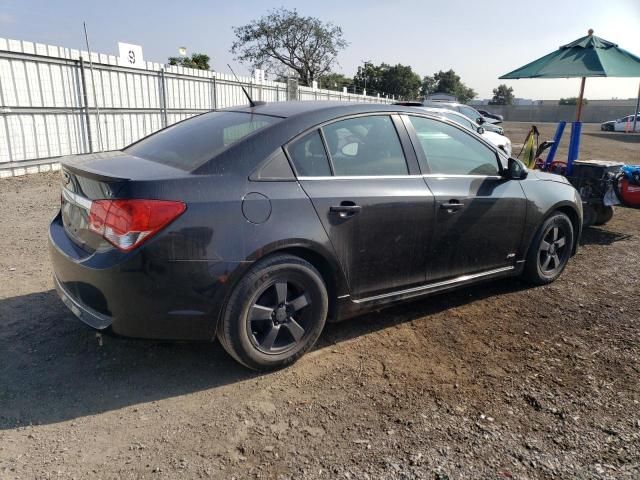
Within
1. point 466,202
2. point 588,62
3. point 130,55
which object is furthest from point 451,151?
point 130,55

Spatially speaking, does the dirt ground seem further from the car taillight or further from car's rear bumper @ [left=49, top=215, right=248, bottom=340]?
the car taillight

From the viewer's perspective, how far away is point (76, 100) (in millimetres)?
10555

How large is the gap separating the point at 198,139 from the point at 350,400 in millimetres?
1967

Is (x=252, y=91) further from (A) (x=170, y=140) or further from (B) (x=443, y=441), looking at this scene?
(B) (x=443, y=441)

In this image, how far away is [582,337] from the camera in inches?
148

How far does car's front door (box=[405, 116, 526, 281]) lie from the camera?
3744 millimetres

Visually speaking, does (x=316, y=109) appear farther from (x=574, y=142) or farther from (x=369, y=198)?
(x=574, y=142)

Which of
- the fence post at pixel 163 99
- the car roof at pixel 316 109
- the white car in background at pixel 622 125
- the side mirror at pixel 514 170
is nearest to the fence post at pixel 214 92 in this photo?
the fence post at pixel 163 99

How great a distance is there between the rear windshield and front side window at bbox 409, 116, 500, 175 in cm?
121

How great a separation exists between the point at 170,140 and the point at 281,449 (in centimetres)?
224

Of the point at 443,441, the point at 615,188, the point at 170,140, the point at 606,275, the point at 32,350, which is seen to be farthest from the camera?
the point at 615,188

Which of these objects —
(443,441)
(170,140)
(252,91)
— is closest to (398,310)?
(443,441)

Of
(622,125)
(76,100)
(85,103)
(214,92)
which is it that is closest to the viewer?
(76,100)

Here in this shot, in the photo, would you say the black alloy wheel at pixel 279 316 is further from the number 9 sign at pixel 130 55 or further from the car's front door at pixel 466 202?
the number 9 sign at pixel 130 55
